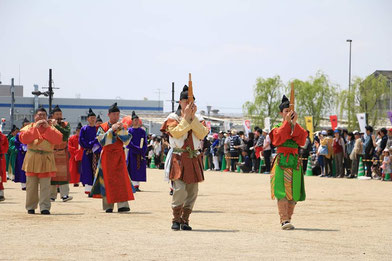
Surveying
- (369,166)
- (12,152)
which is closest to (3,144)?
(12,152)

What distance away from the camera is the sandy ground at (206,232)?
8305 millimetres

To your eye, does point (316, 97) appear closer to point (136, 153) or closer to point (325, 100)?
point (325, 100)

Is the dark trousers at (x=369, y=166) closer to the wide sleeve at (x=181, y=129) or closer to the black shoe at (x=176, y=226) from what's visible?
the wide sleeve at (x=181, y=129)

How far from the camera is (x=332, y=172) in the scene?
92.4ft

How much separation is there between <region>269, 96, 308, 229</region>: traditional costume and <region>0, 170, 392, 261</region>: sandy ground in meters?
0.45

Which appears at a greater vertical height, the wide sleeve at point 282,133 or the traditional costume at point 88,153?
the wide sleeve at point 282,133

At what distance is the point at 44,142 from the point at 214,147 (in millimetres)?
22194

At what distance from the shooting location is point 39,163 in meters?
13.5

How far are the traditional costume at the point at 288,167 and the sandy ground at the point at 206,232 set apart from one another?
450 millimetres

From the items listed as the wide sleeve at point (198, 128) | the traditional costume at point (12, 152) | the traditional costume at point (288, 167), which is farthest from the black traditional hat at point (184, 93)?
the traditional costume at point (12, 152)

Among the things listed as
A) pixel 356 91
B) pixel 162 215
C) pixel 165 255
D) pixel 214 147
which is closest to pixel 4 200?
pixel 162 215

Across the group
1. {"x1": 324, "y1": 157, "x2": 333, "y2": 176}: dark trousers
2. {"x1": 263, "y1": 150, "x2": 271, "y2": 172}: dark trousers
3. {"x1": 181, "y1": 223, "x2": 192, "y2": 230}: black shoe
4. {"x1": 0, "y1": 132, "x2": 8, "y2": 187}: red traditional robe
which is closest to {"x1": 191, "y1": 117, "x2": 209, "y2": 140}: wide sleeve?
{"x1": 181, "y1": 223, "x2": 192, "y2": 230}: black shoe

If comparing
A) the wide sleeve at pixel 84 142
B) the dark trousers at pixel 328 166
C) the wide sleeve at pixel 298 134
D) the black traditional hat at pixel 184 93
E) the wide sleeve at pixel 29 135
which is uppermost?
the black traditional hat at pixel 184 93

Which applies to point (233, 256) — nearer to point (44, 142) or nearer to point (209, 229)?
point (209, 229)
